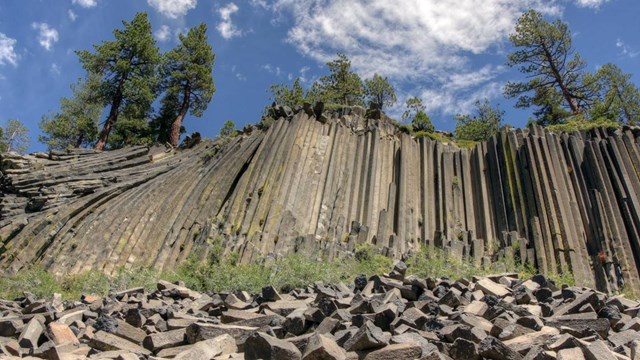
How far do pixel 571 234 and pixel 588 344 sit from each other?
10607 millimetres

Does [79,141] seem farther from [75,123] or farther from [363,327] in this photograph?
[363,327]

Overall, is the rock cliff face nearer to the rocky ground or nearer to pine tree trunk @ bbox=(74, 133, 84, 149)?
the rocky ground

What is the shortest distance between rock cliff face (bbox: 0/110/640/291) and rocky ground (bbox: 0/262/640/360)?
261 inches

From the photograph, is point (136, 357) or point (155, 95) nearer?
point (136, 357)

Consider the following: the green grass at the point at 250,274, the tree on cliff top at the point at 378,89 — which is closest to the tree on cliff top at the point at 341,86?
the tree on cliff top at the point at 378,89

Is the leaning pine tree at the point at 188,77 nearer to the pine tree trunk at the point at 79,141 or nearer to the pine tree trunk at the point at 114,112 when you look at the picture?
the pine tree trunk at the point at 114,112

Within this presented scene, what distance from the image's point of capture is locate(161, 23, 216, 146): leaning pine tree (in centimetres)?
2967

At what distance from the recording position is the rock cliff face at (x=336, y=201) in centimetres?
1318

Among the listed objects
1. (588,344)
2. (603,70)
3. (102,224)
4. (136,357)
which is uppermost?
(603,70)

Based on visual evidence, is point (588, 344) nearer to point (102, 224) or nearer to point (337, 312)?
point (337, 312)

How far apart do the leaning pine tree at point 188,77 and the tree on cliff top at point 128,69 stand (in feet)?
3.15

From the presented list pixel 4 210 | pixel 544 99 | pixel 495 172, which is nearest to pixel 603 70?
pixel 544 99

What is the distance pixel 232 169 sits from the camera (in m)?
16.7

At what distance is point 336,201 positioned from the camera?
1582cm
